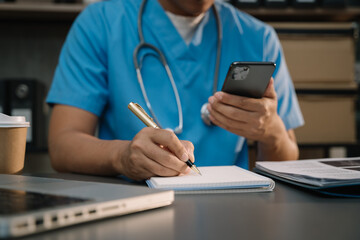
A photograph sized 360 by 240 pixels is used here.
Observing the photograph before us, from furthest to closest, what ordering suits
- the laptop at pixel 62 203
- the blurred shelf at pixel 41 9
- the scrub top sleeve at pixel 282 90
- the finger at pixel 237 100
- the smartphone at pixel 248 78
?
1. the blurred shelf at pixel 41 9
2. the scrub top sleeve at pixel 282 90
3. the finger at pixel 237 100
4. the smartphone at pixel 248 78
5. the laptop at pixel 62 203

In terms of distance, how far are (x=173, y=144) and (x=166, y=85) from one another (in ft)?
1.29

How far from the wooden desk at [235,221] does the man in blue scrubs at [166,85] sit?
0.30 metres

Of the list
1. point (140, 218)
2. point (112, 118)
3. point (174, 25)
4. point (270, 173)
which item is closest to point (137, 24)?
point (174, 25)

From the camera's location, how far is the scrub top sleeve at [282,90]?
39.4 inches

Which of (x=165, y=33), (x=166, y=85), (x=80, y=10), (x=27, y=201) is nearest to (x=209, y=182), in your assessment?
(x=27, y=201)

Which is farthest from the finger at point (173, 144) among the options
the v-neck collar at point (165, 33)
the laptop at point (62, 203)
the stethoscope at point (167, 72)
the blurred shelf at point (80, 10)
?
the blurred shelf at point (80, 10)

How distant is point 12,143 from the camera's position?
22.8 inches

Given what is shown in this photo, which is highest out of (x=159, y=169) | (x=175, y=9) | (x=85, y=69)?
(x=175, y=9)

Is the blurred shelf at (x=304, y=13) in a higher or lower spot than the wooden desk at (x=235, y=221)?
higher

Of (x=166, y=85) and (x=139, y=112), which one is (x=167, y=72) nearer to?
(x=166, y=85)

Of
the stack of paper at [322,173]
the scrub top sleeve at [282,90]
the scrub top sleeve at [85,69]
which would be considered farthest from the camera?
the scrub top sleeve at [282,90]

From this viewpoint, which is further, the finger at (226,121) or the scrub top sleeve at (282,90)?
the scrub top sleeve at (282,90)

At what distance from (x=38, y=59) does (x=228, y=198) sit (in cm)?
155

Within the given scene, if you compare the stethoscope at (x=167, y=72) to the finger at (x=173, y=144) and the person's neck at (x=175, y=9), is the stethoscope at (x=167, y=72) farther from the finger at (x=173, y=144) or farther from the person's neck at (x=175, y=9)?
the finger at (x=173, y=144)
